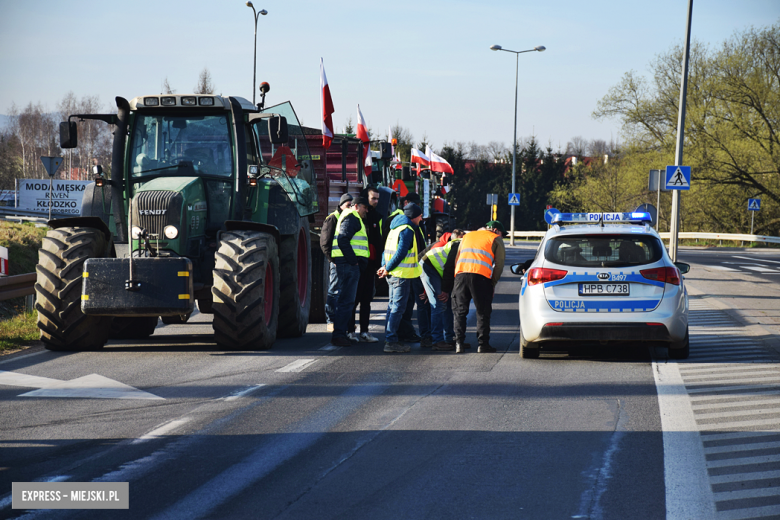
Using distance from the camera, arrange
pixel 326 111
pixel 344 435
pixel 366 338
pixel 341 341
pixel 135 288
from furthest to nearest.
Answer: pixel 326 111, pixel 366 338, pixel 341 341, pixel 135 288, pixel 344 435

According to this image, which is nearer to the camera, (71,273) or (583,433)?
(583,433)

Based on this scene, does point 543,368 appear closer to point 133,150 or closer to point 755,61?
point 133,150

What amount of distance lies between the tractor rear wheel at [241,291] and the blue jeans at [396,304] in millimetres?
1400

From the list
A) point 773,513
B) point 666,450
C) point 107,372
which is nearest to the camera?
point 773,513

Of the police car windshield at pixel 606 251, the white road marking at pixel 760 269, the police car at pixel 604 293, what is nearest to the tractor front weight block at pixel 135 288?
the police car at pixel 604 293

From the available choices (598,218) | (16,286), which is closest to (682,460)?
(598,218)

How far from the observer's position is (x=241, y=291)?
9.41 m

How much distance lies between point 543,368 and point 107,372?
14.5 feet

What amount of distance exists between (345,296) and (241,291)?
1702 mm

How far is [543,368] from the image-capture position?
9.26 meters

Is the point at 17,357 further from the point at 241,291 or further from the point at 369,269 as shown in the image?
the point at 369,269

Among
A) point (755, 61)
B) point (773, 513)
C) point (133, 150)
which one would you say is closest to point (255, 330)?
point (133, 150)

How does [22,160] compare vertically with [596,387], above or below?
above

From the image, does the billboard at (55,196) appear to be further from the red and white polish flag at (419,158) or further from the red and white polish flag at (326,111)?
the red and white polish flag at (326,111)
